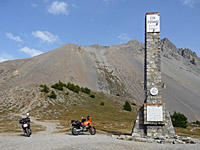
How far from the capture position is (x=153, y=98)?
14.4m

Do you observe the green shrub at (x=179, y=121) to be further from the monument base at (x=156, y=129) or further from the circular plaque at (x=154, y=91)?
the circular plaque at (x=154, y=91)

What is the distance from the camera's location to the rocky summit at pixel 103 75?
72713 millimetres

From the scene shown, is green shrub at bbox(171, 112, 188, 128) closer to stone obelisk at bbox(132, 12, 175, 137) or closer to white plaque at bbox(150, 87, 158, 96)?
stone obelisk at bbox(132, 12, 175, 137)

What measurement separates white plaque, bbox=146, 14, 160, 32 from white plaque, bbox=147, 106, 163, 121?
18.5 ft

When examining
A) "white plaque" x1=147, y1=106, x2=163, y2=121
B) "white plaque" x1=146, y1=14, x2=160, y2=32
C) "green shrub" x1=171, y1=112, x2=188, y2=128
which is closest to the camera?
"white plaque" x1=147, y1=106, x2=163, y2=121

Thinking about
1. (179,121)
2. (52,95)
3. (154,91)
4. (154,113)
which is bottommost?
(179,121)

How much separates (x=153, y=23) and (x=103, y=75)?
78.0 meters

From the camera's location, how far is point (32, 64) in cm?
9519

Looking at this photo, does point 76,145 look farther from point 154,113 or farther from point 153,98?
point 153,98

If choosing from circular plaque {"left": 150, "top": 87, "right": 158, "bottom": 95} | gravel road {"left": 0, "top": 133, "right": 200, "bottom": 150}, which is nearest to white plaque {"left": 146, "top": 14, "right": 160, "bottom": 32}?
circular plaque {"left": 150, "top": 87, "right": 158, "bottom": 95}

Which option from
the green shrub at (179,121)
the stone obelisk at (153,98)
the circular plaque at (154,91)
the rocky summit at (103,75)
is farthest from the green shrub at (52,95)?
the circular plaque at (154,91)

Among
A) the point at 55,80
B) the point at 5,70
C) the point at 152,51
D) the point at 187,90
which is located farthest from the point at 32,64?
the point at 152,51

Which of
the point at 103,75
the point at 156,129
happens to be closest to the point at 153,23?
the point at 156,129

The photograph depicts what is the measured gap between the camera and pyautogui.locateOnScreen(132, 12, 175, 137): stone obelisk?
14.0 metres
